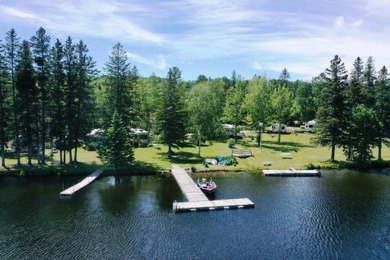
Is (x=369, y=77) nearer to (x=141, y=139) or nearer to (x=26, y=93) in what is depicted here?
(x=141, y=139)

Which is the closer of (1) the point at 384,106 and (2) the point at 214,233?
(2) the point at 214,233

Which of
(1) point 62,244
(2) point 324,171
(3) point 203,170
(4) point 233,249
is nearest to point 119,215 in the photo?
(1) point 62,244

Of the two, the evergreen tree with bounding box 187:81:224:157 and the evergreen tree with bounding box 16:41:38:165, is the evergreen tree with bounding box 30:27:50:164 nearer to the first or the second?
the evergreen tree with bounding box 16:41:38:165

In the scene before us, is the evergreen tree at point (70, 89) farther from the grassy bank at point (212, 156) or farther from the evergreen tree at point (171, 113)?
the evergreen tree at point (171, 113)

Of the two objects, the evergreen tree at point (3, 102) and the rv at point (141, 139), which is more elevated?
the evergreen tree at point (3, 102)

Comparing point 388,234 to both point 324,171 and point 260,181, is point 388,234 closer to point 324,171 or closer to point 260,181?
point 260,181

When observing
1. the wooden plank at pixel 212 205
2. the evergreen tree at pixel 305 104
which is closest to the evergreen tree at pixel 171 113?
the wooden plank at pixel 212 205

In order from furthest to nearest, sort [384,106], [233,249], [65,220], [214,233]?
[384,106] < [65,220] < [214,233] < [233,249]
